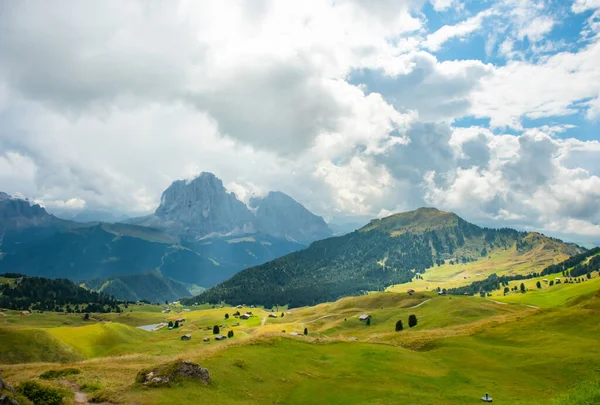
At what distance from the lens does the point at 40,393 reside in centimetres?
3475

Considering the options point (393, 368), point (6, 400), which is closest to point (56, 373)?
point (6, 400)

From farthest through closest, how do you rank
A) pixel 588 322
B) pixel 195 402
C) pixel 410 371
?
1. pixel 588 322
2. pixel 410 371
3. pixel 195 402

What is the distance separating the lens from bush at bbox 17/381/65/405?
111 feet

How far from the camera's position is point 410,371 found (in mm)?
53812

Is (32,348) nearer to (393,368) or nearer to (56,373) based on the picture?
(56,373)

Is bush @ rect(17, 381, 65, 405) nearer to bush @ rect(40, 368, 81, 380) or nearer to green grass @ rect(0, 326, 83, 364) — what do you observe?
bush @ rect(40, 368, 81, 380)

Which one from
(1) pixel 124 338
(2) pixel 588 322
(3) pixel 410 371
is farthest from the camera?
(1) pixel 124 338

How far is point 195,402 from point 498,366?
44.1 metres

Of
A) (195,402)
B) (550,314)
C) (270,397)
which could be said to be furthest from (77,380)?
(550,314)

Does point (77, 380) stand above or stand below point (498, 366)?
above

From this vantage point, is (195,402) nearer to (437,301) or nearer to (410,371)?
(410,371)

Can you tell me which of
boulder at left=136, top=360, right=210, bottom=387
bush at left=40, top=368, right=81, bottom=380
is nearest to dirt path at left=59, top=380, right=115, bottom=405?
boulder at left=136, top=360, right=210, bottom=387

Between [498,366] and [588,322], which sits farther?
[588,322]

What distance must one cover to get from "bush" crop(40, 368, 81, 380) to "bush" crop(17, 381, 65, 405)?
62.4 ft
